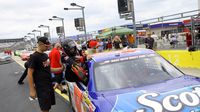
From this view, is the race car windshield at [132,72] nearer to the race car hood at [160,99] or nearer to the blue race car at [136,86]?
the blue race car at [136,86]

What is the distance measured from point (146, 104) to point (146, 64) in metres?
1.54

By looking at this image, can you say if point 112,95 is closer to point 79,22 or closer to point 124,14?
point 124,14

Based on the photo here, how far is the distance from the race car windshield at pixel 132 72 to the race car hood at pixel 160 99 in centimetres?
40

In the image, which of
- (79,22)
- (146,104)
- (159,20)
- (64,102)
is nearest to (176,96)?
(146,104)

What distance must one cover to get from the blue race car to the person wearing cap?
0.53 metres

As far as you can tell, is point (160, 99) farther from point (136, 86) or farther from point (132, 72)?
point (132, 72)

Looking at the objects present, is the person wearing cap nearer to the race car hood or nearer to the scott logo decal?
the race car hood

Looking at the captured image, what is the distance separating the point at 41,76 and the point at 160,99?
268cm

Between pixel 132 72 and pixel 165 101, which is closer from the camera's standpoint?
pixel 165 101

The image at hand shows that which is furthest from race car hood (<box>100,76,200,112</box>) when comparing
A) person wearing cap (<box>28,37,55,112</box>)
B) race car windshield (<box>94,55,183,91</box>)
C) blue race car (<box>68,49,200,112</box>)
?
person wearing cap (<box>28,37,55,112</box>)

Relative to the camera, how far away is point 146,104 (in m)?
3.97

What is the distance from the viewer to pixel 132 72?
5.22 meters

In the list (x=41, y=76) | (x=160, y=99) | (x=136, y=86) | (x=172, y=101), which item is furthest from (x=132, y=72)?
(x=41, y=76)

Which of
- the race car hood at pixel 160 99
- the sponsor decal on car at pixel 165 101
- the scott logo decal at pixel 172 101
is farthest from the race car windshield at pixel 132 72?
the scott logo decal at pixel 172 101
